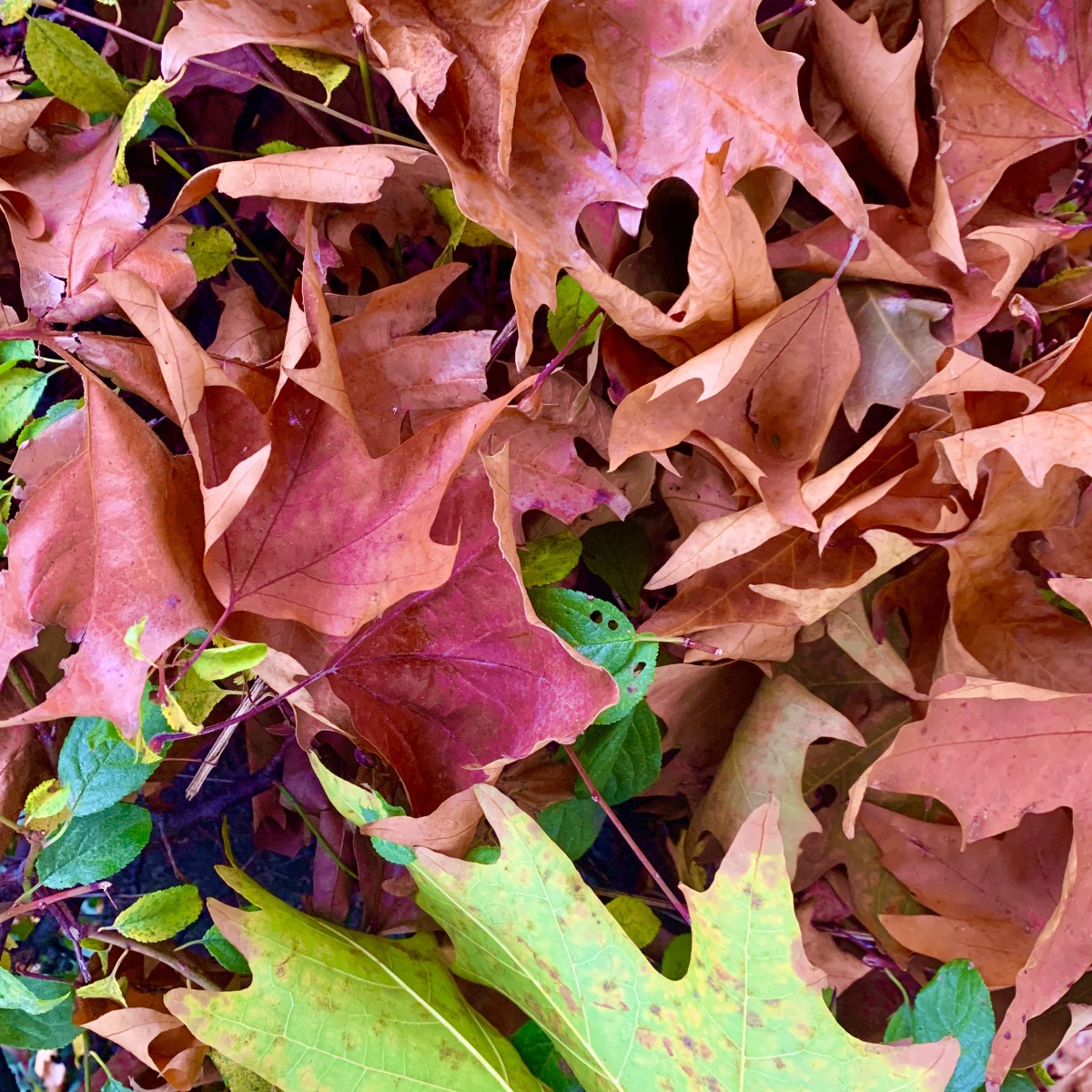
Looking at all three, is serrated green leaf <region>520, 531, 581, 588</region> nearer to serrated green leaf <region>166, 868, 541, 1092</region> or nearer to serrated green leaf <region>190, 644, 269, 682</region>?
serrated green leaf <region>190, 644, 269, 682</region>

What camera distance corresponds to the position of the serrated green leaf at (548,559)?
0.76 m

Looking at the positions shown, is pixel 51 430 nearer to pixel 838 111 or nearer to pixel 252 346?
pixel 252 346

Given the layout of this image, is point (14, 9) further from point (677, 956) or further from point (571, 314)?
point (677, 956)

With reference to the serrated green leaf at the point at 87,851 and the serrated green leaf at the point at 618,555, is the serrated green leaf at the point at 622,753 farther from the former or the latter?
the serrated green leaf at the point at 87,851

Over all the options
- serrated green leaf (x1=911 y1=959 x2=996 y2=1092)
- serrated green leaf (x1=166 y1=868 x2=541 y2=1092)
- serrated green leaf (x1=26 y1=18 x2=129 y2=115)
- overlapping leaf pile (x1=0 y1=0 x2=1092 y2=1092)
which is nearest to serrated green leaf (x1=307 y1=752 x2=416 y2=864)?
overlapping leaf pile (x1=0 y1=0 x2=1092 y2=1092)

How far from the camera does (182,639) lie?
675 millimetres

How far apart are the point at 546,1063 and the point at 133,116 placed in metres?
0.86

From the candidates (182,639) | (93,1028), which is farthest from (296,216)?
(93,1028)

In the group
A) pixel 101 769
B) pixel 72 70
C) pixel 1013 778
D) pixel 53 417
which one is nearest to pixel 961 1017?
pixel 1013 778

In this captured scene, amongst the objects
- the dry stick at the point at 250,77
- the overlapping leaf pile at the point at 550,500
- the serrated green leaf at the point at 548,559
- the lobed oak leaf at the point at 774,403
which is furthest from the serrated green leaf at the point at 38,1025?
the dry stick at the point at 250,77

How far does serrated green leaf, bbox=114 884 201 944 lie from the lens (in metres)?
0.74

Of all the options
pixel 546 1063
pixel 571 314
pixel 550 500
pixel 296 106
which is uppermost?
pixel 296 106

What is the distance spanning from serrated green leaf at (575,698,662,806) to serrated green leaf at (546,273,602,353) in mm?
318

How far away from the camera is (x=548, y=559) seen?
76 centimetres
